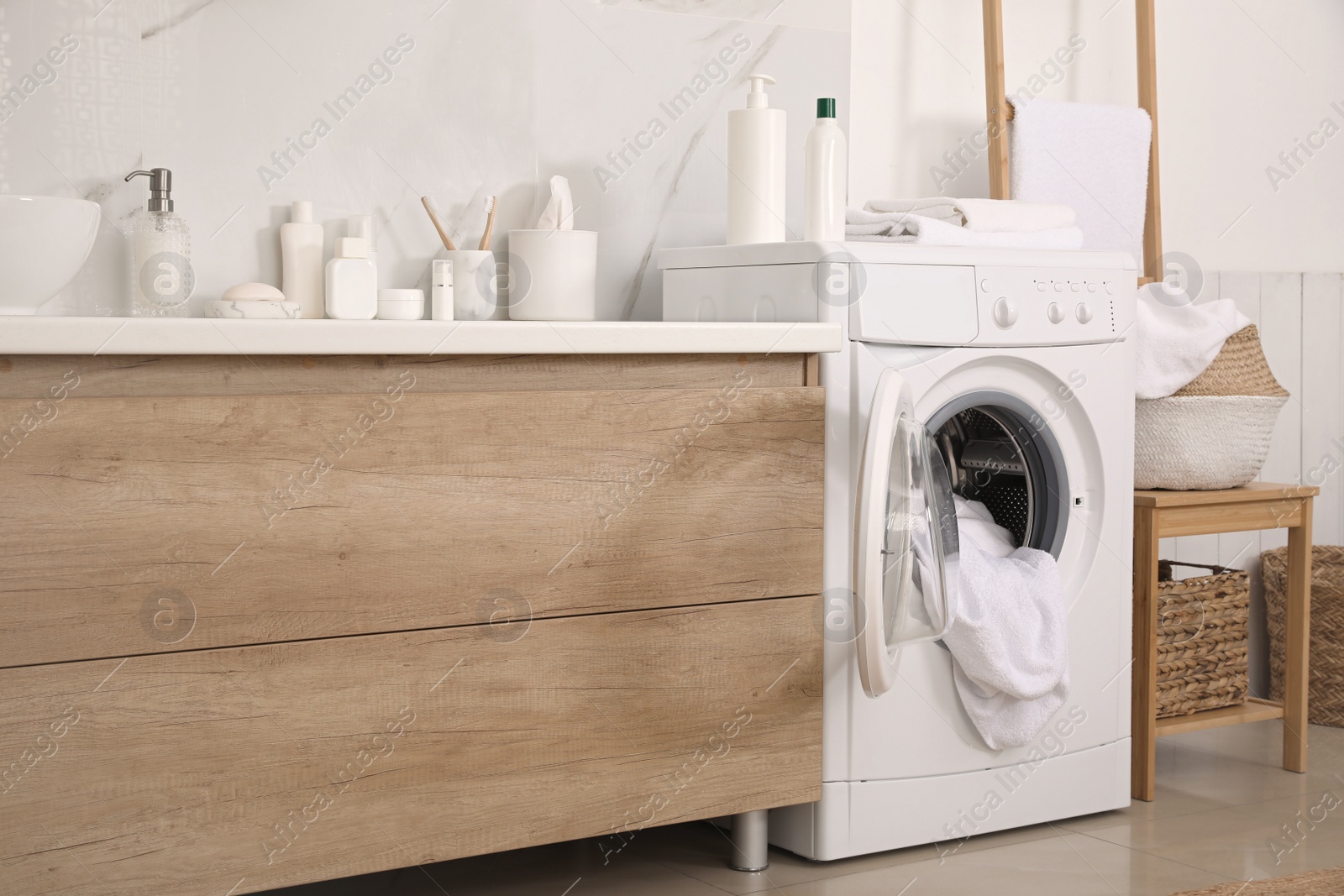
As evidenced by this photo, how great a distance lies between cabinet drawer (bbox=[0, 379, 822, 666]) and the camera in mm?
1430

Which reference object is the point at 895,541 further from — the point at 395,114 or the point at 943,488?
the point at 395,114

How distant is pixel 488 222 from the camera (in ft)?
7.01

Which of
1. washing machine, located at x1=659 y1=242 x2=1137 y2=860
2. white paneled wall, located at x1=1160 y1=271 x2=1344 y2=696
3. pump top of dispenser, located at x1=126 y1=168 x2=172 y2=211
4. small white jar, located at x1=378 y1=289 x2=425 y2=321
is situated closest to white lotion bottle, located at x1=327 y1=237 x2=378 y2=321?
small white jar, located at x1=378 y1=289 x2=425 y2=321

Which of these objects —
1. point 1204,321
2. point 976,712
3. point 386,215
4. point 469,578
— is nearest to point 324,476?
point 469,578

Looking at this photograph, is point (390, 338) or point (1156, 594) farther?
point (1156, 594)

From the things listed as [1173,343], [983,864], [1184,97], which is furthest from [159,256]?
[1184,97]

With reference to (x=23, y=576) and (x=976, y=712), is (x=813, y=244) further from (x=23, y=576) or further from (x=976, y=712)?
(x=23, y=576)

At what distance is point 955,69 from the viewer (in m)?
2.69

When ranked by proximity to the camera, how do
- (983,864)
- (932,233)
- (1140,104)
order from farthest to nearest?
(1140,104) < (932,233) < (983,864)

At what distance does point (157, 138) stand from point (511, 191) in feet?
1.86

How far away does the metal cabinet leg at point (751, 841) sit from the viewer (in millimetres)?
1928

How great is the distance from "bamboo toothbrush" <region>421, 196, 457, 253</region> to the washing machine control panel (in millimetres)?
849

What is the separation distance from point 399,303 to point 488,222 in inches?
9.1

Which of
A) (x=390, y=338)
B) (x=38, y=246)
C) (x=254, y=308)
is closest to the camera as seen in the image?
(x=390, y=338)
